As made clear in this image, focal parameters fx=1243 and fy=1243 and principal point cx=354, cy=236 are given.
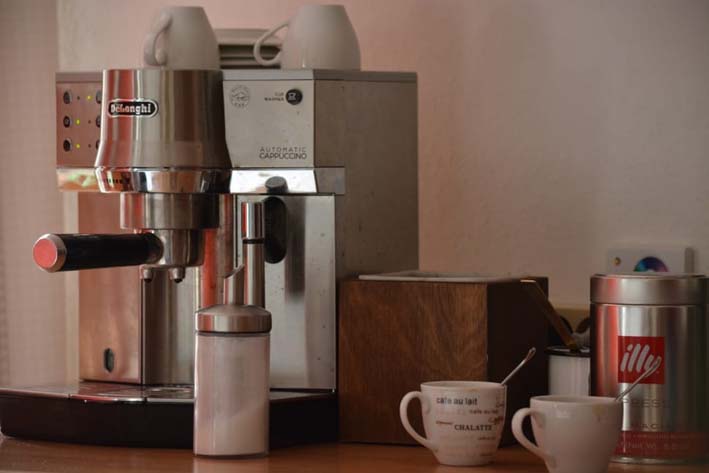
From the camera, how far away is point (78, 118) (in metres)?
1.22

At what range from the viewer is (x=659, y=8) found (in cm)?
131

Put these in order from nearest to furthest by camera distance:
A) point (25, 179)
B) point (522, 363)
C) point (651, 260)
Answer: point (522, 363) < point (651, 260) < point (25, 179)

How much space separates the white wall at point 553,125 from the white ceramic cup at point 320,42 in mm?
229

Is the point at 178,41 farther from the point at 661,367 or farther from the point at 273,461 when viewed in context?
the point at 661,367

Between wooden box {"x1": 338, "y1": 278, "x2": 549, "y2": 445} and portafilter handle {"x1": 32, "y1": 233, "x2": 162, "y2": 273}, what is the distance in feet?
0.58

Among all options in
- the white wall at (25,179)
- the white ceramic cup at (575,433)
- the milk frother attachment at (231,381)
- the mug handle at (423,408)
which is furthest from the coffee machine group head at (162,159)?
the white wall at (25,179)

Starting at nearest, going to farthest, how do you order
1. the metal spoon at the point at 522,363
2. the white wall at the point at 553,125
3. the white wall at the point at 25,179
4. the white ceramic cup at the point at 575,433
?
1. the white ceramic cup at the point at 575,433
2. the metal spoon at the point at 522,363
3. the white wall at the point at 553,125
4. the white wall at the point at 25,179

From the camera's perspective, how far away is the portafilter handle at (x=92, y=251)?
981mm

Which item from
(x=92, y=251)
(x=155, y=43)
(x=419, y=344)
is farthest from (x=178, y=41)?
(x=419, y=344)

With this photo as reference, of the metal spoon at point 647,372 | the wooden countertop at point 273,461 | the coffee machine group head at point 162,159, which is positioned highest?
the coffee machine group head at point 162,159

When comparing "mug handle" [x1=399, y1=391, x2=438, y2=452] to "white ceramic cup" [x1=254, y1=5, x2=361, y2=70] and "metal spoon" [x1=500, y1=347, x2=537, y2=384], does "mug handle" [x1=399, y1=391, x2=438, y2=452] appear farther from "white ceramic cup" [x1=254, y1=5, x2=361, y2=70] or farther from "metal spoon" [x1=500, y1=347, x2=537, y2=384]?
"white ceramic cup" [x1=254, y1=5, x2=361, y2=70]

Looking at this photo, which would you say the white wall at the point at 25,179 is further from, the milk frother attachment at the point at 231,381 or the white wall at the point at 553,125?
the milk frother attachment at the point at 231,381

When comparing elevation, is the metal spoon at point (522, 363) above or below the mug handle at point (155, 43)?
below

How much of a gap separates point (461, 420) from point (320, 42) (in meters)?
0.42
